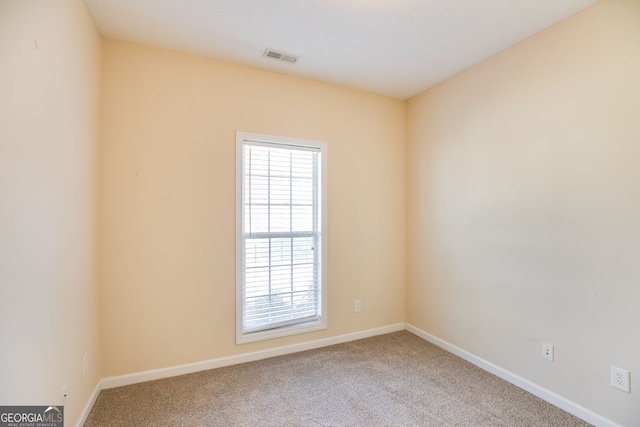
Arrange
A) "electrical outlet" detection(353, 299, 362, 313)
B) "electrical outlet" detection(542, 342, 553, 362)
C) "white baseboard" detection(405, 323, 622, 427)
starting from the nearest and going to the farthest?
"white baseboard" detection(405, 323, 622, 427)
"electrical outlet" detection(542, 342, 553, 362)
"electrical outlet" detection(353, 299, 362, 313)

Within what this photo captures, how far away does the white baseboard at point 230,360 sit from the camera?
2.21 meters

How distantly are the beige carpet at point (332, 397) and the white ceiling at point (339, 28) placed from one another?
Answer: 2615 mm

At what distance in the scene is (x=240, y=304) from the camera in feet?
8.41

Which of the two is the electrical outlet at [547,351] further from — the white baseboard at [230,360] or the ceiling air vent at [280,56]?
the ceiling air vent at [280,56]

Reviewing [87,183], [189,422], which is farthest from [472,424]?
[87,183]

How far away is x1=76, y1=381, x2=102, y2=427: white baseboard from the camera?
177cm

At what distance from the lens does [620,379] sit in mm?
1708

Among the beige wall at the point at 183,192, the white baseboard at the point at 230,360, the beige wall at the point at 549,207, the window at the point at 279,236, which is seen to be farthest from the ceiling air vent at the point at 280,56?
the white baseboard at the point at 230,360

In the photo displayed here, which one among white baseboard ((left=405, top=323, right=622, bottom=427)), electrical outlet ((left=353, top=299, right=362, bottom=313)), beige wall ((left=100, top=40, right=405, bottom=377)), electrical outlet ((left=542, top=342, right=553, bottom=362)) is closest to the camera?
white baseboard ((left=405, top=323, right=622, bottom=427))

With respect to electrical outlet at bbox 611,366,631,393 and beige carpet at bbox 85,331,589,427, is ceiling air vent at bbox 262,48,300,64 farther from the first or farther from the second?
electrical outlet at bbox 611,366,631,393

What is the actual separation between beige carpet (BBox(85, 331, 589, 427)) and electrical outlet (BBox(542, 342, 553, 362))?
30cm

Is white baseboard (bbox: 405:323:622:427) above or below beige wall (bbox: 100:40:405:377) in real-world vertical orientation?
below

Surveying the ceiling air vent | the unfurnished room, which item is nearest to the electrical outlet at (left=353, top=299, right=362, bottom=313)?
the unfurnished room

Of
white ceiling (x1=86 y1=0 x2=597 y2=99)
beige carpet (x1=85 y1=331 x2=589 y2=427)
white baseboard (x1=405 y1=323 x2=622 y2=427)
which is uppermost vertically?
white ceiling (x1=86 y1=0 x2=597 y2=99)
